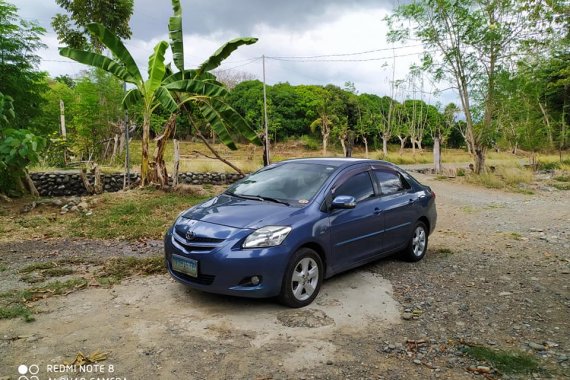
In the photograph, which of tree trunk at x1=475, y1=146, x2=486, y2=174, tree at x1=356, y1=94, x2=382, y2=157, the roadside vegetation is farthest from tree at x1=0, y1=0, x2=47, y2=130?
tree at x1=356, y1=94, x2=382, y2=157

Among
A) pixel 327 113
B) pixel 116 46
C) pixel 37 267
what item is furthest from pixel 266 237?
pixel 327 113

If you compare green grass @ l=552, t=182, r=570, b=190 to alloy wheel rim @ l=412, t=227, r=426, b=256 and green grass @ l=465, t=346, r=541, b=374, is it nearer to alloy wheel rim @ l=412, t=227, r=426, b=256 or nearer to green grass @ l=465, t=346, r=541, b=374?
Answer: alloy wheel rim @ l=412, t=227, r=426, b=256

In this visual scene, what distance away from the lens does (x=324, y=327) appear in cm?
429

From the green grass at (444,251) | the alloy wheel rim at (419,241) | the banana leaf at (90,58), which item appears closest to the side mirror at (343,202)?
the alloy wheel rim at (419,241)

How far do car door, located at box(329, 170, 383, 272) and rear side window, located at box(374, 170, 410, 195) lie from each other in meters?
0.25

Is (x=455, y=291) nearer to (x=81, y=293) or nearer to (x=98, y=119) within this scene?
(x=81, y=293)

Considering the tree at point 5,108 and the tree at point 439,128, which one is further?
the tree at point 439,128

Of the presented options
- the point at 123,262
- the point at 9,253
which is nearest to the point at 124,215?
the point at 9,253

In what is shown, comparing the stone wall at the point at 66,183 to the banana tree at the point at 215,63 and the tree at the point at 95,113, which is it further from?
the tree at the point at 95,113

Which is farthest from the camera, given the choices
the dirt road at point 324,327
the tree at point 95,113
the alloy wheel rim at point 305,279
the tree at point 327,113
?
the tree at point 327,113

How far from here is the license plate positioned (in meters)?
4.53

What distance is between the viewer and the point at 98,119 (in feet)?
80.0

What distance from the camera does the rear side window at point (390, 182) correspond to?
20.0 ft

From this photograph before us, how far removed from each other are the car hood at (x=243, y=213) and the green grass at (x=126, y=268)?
1.31m
